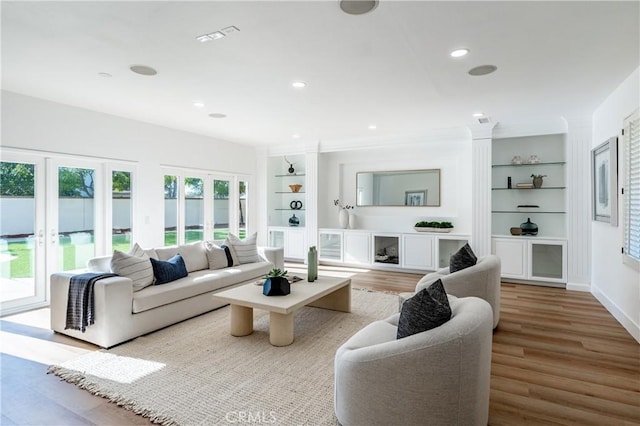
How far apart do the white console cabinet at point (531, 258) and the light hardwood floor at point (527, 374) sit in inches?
46.8

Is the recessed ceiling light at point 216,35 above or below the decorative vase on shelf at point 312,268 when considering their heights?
above

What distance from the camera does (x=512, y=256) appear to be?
220 inches

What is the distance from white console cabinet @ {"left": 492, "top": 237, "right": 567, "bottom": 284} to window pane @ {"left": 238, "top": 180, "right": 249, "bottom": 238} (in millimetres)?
4992

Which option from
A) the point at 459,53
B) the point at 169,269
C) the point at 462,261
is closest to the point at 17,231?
the point at 169,269

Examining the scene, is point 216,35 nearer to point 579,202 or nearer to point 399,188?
point 399,188

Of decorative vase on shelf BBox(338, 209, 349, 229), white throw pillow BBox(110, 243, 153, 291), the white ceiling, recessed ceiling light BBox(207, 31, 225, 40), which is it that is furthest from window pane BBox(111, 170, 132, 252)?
decorative vase on shelf BBox(338, 209, 349, 229)

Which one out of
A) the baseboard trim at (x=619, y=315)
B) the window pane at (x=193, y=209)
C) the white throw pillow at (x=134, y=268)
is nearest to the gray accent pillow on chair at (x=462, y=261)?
the baseboard trim at (x=619, y=315)

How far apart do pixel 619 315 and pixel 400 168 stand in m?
4.14

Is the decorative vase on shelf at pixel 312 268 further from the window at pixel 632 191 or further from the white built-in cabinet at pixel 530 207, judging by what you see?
the white built-in cabinet at pixel 530 207

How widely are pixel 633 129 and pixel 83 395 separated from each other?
520 centimetres

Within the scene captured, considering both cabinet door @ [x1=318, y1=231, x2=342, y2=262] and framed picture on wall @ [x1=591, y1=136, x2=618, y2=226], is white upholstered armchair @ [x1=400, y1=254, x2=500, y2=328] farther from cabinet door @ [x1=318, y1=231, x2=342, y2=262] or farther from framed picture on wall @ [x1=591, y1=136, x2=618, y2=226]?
cabinet door @ [x1=318, y1=231, x2=342, y2=262]

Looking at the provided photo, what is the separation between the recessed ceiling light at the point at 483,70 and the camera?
10.9 feet

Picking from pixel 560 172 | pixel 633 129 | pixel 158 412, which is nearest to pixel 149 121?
pixel 158 412

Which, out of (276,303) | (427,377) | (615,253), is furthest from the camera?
(615,253)
